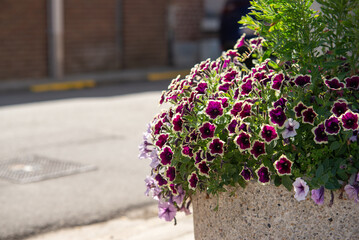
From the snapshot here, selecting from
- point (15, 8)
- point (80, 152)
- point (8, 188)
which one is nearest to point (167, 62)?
point (15, 8)

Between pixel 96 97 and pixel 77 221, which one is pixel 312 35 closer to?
pixel 77 221

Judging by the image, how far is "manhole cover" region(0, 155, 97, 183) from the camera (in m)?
6.61

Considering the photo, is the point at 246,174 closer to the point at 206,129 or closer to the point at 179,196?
the point at 206,129

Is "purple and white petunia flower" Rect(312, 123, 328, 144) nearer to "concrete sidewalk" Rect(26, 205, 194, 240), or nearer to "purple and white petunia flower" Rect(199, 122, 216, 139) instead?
"purple and white petunia flower" Rect(199, 122, 216, 139)

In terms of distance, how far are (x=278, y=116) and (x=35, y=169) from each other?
4.55 meters

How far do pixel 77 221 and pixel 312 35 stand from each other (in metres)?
2.95

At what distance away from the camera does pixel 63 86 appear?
1492 cm

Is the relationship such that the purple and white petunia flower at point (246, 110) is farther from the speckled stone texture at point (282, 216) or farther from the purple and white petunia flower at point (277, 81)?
the speckled stone texture at point (282, 216)

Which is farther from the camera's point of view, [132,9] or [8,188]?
[132,9]

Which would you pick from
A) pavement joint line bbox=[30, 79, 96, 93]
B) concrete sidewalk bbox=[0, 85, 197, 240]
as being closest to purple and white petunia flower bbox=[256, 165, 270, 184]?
concrete sidewalk bbox=[0, 85, 197, 240]

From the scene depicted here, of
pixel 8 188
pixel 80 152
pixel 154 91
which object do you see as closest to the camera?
pixel 8 188

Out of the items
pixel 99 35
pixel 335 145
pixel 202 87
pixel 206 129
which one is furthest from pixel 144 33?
pixel 335 145

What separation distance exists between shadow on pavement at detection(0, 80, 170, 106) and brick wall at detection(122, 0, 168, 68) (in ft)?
8.84

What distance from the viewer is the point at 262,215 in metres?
2.93
